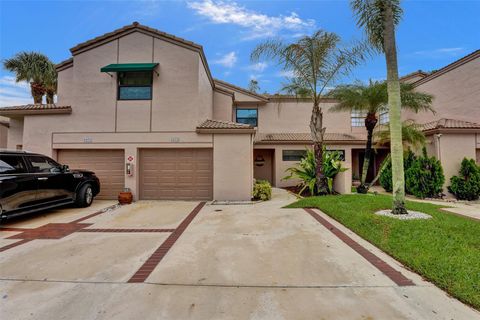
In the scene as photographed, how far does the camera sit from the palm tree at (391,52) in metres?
6.10

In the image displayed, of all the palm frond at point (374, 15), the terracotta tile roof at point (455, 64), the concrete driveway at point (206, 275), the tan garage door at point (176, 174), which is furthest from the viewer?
the terracotta tile roof at point (455, 64)

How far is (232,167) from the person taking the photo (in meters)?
9.62

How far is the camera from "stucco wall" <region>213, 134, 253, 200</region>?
9578 mm

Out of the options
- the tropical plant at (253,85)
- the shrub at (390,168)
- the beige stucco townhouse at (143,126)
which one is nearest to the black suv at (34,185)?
the beige stucco townhouse at (143,126)

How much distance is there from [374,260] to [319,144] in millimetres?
6707

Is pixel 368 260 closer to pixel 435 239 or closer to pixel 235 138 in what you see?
pixel 435 239

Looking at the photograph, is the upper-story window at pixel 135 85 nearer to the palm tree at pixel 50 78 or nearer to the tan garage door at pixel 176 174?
the tan garage door at pixel 176 174

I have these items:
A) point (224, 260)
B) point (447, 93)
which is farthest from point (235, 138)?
point (447, 93)

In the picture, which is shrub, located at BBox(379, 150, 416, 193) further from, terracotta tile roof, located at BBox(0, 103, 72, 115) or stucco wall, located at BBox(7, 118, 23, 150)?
stucco wall, located at BBox(7, 118, 23, 150)

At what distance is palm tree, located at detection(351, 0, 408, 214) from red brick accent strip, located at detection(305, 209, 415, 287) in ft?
6.71

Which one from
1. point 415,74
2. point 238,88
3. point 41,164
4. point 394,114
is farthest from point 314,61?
point 415,74

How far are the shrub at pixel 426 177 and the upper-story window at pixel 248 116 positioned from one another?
9.83 meters

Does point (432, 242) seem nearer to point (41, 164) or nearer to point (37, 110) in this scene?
point (41, 164)

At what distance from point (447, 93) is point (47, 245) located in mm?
18978
